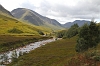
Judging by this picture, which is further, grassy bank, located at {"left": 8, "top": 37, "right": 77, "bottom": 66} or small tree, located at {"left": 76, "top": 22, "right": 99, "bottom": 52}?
small tree, located at {"left": 76, "top": 22, "right": 99, "bottom": 52}

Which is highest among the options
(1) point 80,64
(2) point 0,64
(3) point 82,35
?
(3) point 82,35

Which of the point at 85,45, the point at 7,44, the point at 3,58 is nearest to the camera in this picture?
the point at 85,45

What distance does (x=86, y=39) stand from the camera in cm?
5847

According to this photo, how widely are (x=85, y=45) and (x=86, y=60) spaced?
21330 mm

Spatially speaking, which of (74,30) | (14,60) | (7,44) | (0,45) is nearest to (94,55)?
(14,60)

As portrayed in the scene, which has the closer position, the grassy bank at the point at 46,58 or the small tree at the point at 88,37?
Answer: the grassy bank at the point at 46,58

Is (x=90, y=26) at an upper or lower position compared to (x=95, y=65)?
upper

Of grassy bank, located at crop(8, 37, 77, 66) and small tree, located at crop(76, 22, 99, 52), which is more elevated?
small tree, located at crop(76, 22, 99, 52)

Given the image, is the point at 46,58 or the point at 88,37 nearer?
the point at 88,37

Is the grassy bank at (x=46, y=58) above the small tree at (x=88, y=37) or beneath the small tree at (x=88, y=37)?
beneath

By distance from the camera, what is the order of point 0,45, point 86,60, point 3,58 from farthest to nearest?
point 0,45 < point 3,58 < point 86,60

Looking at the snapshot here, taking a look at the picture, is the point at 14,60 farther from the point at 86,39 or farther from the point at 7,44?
the point at 7,44

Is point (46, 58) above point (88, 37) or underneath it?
underneath

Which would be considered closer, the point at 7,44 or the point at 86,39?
the point at 86,39
